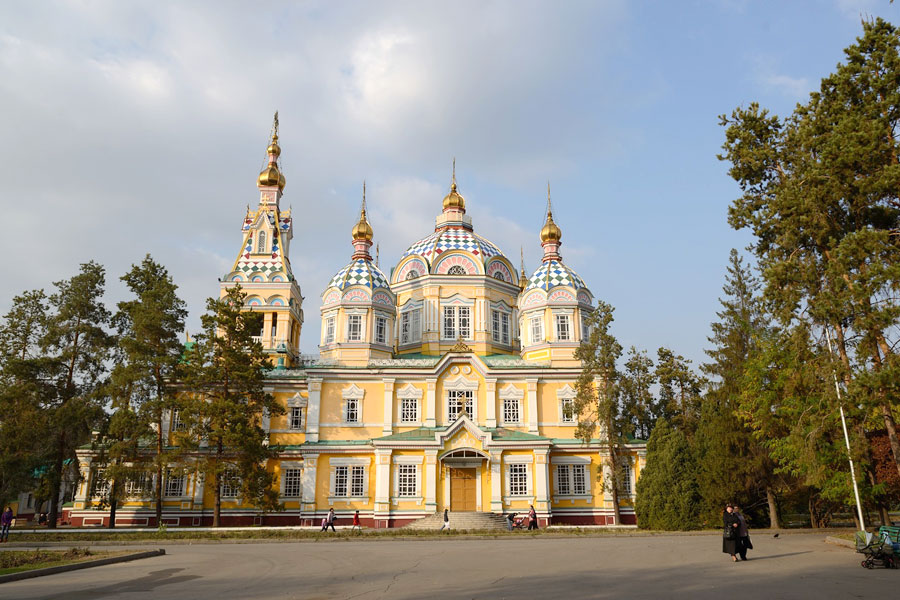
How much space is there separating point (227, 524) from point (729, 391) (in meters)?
23.7

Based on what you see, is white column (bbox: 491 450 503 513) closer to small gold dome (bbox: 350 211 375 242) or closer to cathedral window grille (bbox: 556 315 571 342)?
cathedral window grille (bbox: 556 315 571 342)

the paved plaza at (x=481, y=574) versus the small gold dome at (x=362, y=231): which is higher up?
the small gold dome at (x=362, y=231)

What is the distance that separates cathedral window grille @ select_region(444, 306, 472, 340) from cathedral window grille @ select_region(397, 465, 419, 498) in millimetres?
9217

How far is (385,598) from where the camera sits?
31.4 feet

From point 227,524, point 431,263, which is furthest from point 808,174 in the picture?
point 227,524

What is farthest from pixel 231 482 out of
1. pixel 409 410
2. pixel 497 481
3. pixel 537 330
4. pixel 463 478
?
pixel 537 330

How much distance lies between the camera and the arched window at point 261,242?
39.2 m

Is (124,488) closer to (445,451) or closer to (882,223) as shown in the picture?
(445,451)

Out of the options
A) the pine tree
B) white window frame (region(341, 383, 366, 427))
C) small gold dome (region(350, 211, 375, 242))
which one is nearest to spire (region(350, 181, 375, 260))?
small gold dome (region(350, 211, 375, 242))

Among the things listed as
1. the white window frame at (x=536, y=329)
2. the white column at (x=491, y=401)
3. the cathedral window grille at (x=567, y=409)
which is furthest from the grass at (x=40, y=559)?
the white window frame at (x=536, y=329)

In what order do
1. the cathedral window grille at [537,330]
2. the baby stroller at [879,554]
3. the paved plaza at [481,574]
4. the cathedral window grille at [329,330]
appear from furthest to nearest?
1. the cathedral window grille at [329,330]
2. the cathedral window grille at [537,330]
3. the baby stroller at [879,554]
4. the paved plaza at [481,574]

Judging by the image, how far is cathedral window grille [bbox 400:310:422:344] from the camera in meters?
39.1

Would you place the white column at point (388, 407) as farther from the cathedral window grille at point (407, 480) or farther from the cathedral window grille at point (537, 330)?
the cathedral window grille at point (537, 330)

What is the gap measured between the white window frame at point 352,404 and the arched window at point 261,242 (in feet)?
35.6
